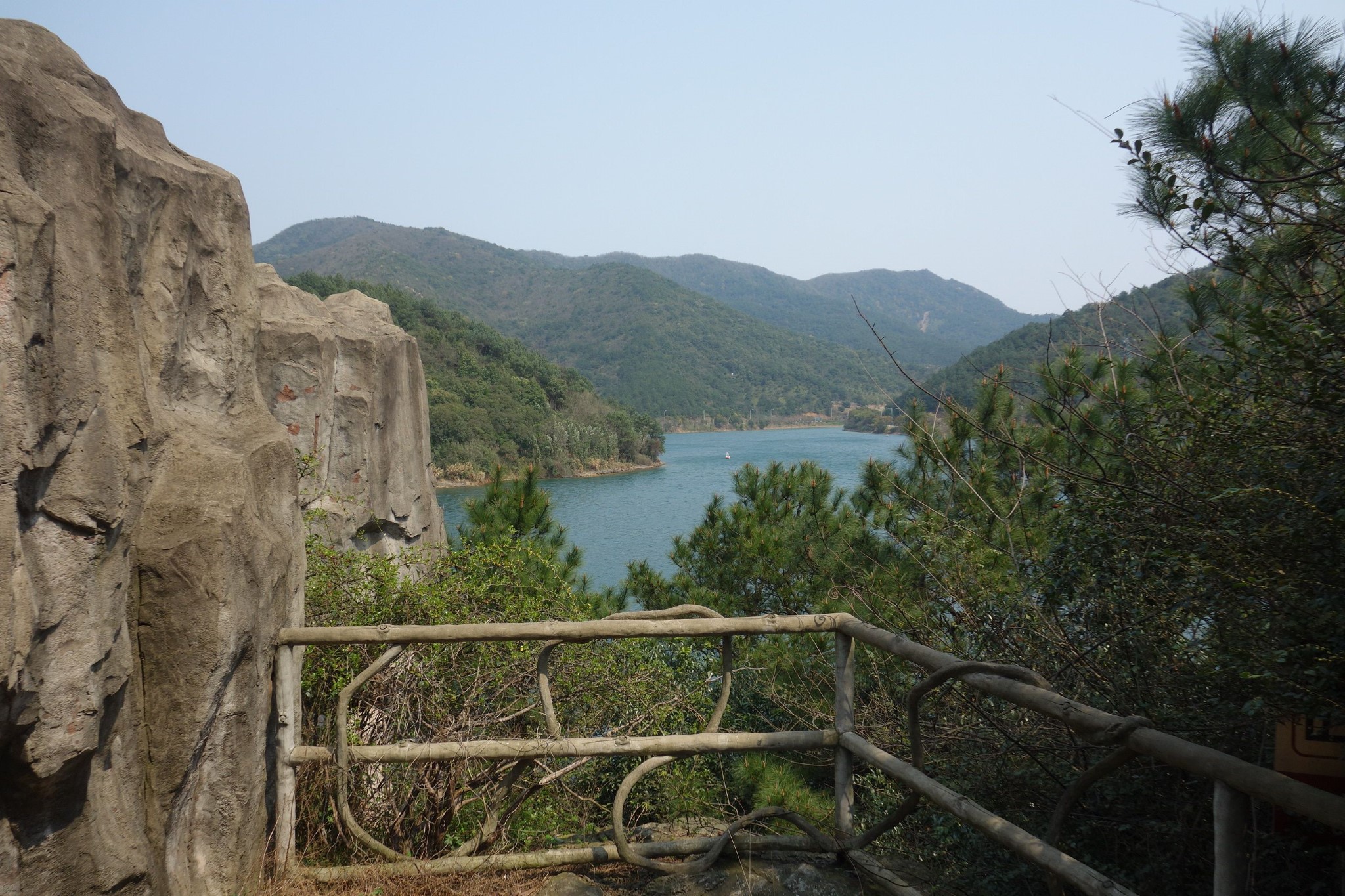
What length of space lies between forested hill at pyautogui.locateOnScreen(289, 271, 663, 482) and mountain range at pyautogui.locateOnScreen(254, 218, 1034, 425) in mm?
14876

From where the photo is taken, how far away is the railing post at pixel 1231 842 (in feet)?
4.87

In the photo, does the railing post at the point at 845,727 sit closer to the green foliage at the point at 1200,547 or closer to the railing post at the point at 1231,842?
the green foliage at the point at 1200,547

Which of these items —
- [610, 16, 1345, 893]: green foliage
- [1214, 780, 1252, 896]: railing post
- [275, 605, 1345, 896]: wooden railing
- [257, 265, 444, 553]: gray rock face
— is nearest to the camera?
[1214, 780, 1252, 896]: railing post

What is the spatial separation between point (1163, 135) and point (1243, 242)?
18.4 inches

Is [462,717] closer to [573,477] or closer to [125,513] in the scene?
[125,513]

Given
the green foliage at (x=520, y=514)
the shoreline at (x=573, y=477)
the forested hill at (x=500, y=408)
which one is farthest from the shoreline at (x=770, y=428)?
the green foliage at (x=520, y=514)

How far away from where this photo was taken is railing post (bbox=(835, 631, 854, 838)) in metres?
2.72

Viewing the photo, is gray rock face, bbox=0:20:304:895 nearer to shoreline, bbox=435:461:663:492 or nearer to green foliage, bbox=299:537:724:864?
green foliage, bbox=299:537:724:864

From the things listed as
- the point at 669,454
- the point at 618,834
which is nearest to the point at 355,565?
the point at 618,834

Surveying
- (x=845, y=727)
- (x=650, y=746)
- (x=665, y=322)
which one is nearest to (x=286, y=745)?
(x=650, y=746)

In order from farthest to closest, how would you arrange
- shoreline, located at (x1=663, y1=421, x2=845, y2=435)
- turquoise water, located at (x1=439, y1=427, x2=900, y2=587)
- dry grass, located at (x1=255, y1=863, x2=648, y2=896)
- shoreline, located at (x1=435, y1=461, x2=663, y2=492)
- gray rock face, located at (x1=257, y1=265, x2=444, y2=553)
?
shoreline, located at (x1=663, y1=421, x2=845, y2=435) → shoreline, located at (x1=435, y1=461, x2=663, y2=492) → turquoise water, located at (x1=439, y1=427, x2=900, y2=587) → gray rock face, located at (x1=257, y1=265, x2=444, y2=553) → dry grass, located at (x1=255, y1=863, x2=648, y2=896)

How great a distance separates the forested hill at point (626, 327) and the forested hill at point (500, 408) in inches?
542

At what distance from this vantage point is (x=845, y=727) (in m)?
2.72

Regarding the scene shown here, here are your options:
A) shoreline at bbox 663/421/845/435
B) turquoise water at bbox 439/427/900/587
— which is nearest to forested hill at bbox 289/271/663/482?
turquoise water at bbox 439/427/900/587
